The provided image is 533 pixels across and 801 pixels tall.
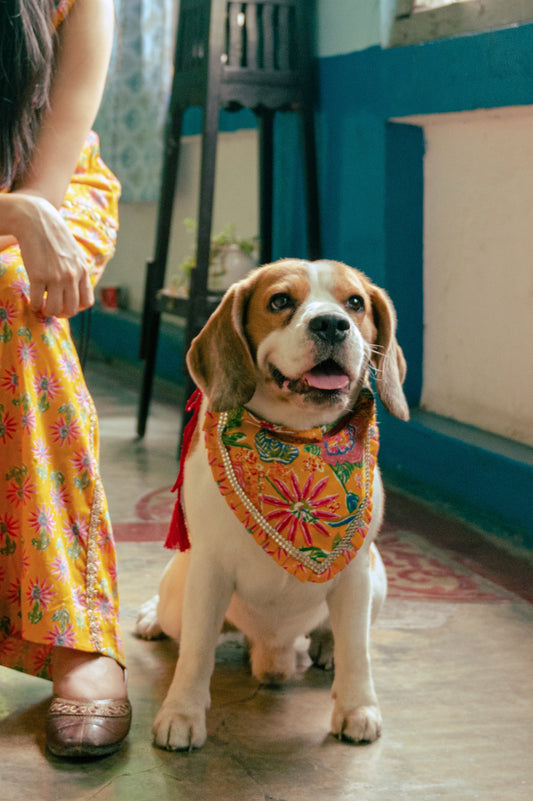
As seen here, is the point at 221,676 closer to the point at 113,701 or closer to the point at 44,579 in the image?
the point at 113,701

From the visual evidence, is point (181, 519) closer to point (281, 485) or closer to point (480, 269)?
point (281, 485)

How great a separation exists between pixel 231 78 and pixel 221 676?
1874 mm

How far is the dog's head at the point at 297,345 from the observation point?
1.41 m

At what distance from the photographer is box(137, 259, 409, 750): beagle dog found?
1453 millimetres

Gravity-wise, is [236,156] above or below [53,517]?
above

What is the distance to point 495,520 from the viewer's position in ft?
8.14

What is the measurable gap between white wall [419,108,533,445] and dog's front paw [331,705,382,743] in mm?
1170

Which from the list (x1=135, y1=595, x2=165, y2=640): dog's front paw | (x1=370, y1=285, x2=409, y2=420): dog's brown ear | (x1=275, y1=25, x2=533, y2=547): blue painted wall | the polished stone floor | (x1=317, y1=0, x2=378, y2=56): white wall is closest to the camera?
the polished stone floor

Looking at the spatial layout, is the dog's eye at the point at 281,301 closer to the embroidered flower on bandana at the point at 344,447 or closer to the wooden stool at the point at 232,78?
the embroidered flower on bandana at the point at 344,447

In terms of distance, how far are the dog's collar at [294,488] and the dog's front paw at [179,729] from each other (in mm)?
251

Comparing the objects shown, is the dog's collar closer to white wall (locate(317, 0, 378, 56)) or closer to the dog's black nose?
the dog's black nose

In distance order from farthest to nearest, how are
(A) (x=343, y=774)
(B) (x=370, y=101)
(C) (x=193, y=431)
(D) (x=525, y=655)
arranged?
1. (B) (x=370, y=101)
2. (D) (x=525, y=655)
3. (C) (x=193, y=431)
4. (A) (x=343, y=774)

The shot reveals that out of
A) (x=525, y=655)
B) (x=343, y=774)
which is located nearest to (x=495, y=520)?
(x=525, y=655)

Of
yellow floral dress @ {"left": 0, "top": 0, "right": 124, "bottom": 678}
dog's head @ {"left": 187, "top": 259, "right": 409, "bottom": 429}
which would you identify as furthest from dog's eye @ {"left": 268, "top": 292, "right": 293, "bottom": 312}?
yellow floral dress @ {"left": 0, "top": 0, "right": 124, "bottom": 678}
